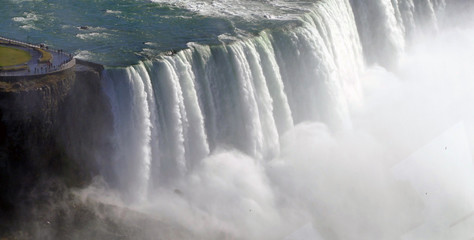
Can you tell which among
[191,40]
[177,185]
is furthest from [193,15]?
[177,185]

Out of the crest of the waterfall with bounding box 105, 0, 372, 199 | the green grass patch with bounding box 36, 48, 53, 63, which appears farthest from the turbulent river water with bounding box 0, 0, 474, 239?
the green grass patch with bounding box 36, 48, 53, 63

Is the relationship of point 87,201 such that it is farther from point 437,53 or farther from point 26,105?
point 437,53

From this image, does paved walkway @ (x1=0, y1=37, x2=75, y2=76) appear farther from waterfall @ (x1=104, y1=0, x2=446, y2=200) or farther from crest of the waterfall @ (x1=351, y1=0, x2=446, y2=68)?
crest of the waterfall @ (x1=351, y1=0, x2=446, y2=68)

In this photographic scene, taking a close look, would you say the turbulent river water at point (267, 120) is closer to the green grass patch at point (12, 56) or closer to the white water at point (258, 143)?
the white water at point (258, 143)

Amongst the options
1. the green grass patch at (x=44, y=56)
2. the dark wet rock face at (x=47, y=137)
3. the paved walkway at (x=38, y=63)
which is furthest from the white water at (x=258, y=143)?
the green grass patch at (x=44, y=56)

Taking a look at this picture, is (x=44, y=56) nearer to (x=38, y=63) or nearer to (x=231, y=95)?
(x=38, y=63)
